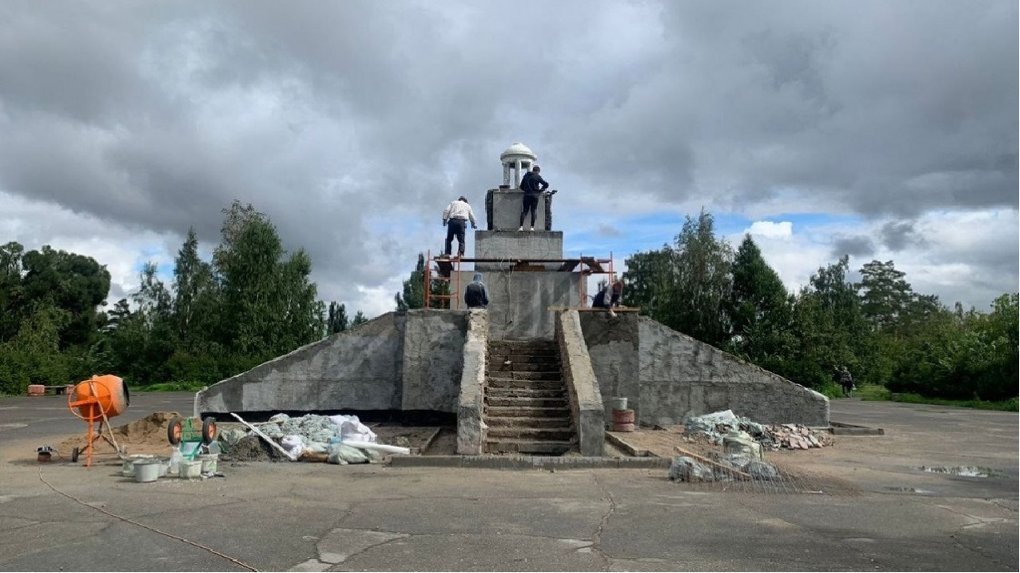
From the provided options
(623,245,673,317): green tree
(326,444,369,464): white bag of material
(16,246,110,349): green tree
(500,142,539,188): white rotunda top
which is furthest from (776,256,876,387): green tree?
(16,246,110,349): green tree

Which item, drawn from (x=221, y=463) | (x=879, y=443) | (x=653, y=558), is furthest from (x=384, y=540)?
(x=879, y=443)

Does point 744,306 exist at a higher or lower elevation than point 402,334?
higher

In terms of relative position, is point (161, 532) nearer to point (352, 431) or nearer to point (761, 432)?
point (352, 431)

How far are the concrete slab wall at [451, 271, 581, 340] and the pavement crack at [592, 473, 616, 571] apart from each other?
841 cm

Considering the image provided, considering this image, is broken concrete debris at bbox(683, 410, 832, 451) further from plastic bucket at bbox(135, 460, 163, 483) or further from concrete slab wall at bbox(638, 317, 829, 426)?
plastic bucket at bbox(135, 460, 163, 483)

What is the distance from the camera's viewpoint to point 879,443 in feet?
45.6

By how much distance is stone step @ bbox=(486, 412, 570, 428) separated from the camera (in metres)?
11.5

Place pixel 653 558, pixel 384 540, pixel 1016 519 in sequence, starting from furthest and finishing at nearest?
pixel 1016 519 → pixel 384 540 → pixel 653 558

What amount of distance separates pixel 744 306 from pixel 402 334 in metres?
30.9

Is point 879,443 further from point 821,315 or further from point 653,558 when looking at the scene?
point 821,315

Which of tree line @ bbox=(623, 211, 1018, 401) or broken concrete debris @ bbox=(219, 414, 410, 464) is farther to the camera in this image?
tree line @ bbox=(623, 211, 1018, 401)

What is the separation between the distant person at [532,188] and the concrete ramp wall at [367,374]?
5.50 metres

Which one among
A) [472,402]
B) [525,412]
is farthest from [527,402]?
[472,402]

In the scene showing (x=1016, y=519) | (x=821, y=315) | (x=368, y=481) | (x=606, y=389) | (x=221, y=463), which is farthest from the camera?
(x=821, y=315)
